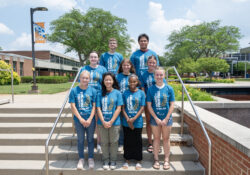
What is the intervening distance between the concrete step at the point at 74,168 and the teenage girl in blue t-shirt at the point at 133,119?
6.1 inches

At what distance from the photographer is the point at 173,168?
10.6ft

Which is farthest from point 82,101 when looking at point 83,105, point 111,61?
point 111,61

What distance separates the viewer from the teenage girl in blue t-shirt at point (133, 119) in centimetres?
310

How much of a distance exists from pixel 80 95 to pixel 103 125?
66 centimetres

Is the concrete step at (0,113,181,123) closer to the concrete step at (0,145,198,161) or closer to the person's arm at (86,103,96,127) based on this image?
the concrete step at (0,145,198,161)

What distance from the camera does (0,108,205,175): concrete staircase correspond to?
10.6 ft

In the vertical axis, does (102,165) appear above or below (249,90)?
below

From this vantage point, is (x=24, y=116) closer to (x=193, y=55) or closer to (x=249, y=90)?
(x=249, y=90)

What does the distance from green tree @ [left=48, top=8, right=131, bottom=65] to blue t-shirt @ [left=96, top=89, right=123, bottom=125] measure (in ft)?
88.8

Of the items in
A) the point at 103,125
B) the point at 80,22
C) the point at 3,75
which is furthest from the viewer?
the point at 80,22

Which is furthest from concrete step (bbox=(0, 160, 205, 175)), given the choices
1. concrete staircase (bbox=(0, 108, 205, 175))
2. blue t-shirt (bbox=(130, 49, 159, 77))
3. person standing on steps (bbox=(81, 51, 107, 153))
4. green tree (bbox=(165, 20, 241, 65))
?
green tree (bbox=(165, 20, 241, 65))

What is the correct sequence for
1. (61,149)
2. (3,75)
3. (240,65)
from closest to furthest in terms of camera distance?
1. (61,149)
2. (3,75)
3. (240,65)

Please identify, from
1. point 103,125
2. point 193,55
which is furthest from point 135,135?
point 193,55

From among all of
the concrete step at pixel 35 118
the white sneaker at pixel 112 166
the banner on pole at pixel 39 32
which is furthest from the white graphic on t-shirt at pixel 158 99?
the banner on pole at pixel 39 32
